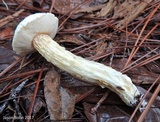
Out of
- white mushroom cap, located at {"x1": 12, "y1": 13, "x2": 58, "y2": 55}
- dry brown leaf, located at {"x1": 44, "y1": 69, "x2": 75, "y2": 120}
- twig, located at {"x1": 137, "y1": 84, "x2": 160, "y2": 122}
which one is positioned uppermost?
white mushroom cap, located at {"x1": 12, "y1": 13, "x2": 58, "y2": 55}

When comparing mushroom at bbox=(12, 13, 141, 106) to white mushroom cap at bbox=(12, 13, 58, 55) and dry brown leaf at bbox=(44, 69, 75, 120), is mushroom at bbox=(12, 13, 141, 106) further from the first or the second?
dry brown leaf at bbox=(44, 69, 75, 120)

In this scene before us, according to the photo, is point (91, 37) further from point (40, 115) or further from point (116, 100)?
point (40, 115)

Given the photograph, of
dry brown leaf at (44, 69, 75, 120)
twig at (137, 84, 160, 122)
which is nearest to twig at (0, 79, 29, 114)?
dry brown leaf at (44, 69, 75, 120)

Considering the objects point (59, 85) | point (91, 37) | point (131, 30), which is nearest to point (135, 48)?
point (131, 30)

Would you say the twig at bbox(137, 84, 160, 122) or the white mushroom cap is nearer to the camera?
the twig at bbox(137, 84, 160, 122)

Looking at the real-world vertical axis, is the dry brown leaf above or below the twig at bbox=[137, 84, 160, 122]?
below

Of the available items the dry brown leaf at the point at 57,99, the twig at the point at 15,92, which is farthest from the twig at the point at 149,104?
the twig at the point at 15,92

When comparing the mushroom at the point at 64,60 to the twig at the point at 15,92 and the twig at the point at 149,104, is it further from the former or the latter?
the twig at the point at 15,92
